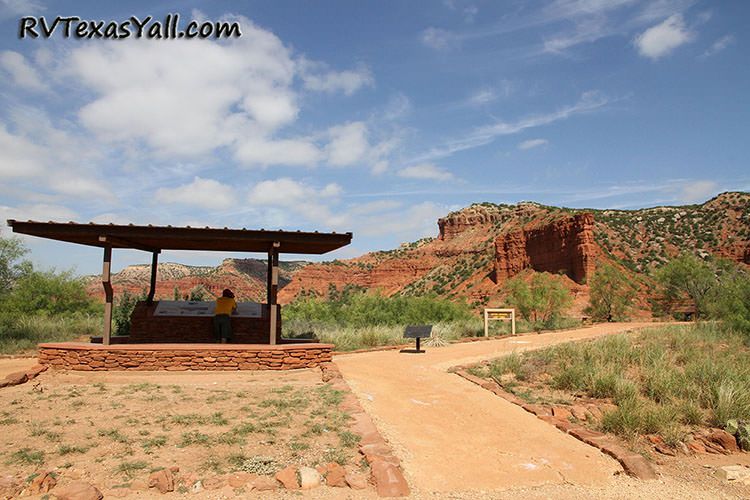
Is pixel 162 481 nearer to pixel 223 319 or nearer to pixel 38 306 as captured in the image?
pixel 223 319

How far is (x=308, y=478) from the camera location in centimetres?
459

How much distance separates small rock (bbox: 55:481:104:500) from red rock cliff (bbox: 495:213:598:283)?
146ft

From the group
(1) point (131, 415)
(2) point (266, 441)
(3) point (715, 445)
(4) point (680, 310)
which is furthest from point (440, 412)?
(4) point (680, 310)

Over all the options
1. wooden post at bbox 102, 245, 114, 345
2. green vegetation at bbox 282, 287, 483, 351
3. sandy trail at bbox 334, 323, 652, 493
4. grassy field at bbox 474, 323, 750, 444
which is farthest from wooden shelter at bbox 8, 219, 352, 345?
grassy field at bbox 474, 323, 750, 444

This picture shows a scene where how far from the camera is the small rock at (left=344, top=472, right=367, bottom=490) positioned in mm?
4543

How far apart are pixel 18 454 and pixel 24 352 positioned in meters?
10.3

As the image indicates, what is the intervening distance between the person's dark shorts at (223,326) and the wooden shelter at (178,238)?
1183mm

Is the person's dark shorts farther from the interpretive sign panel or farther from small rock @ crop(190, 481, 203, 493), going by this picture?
small rock @ crop(190, 481, 203, 493)

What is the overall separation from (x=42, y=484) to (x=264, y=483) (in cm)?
188

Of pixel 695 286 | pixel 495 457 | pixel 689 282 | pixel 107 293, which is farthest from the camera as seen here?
pixel 689 282

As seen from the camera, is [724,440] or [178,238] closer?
[724,440]

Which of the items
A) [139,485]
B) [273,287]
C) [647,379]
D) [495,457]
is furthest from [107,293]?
[647,379]

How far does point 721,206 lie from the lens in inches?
2195

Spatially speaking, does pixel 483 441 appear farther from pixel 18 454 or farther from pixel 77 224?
pixel 77 224
